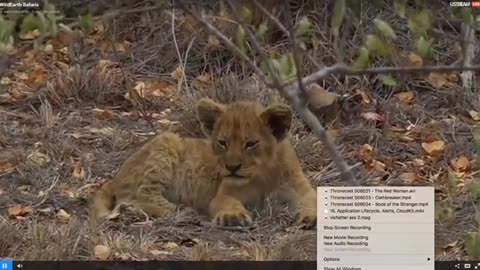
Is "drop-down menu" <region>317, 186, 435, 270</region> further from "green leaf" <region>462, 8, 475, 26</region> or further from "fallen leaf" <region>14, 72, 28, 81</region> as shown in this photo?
"fallen leaf" <region>14, 72, 28, 81</region>

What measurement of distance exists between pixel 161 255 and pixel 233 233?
15cm

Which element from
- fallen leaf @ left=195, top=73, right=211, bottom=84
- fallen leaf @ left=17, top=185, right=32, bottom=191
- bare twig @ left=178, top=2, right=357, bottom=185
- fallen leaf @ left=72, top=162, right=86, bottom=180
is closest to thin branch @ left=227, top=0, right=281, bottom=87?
bare twig @ left=178, top=2, right=357, bottom=185

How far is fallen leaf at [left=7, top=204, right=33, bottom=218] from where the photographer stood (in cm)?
337

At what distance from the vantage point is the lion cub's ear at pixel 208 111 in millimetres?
3363

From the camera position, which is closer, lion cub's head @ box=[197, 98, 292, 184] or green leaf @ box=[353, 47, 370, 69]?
green leaf @ box=[353, 47, 370, 69]

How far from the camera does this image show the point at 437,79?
10.9 feet

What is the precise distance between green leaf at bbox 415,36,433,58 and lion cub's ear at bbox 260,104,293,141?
0.28 meters

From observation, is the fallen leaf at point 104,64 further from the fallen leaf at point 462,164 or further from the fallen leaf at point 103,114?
the fallen leaf at point 462,164

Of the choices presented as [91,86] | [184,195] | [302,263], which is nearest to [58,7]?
[91,86]

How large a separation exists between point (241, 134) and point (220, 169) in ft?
0.27

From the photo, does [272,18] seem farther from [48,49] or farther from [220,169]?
[48,49]

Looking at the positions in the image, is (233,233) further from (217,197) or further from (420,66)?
(420,66)

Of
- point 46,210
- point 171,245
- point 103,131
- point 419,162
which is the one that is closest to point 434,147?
point 419,162

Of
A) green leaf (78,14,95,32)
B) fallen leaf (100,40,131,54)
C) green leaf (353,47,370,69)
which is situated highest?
green leaf (78,14,95,32)
